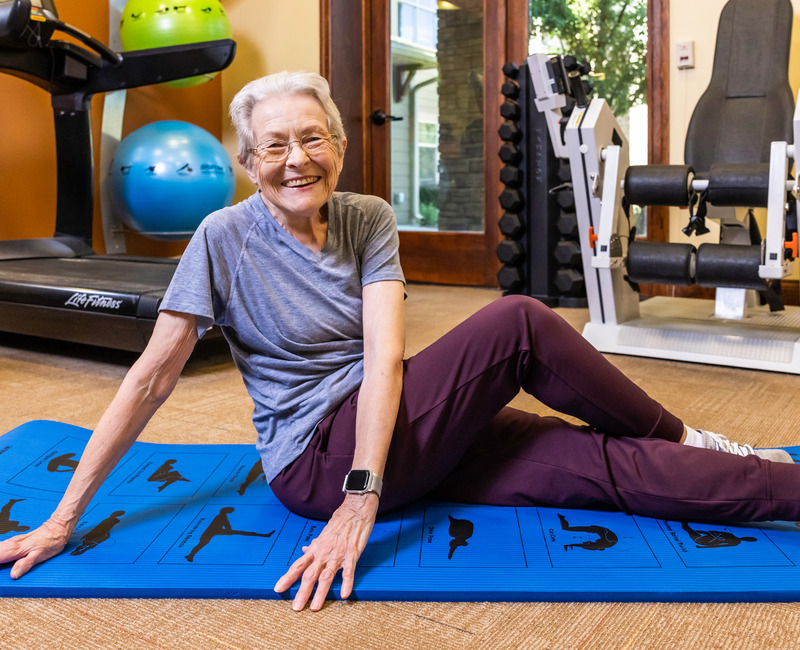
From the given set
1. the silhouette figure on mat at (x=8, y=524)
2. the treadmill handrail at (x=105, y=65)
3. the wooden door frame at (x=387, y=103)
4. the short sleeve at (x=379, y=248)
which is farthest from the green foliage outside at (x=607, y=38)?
the silhouette figure on mat at (x=8, y=524)

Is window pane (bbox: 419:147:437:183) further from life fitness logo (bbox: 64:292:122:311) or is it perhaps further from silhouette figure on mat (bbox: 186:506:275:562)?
silhouette figure on mat (bbox: 186:506:275:562)

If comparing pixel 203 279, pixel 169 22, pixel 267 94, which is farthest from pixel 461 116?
pixel 203 279

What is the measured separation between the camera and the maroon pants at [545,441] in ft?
4.08

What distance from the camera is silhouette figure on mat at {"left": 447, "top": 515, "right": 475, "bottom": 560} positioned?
4.18ft

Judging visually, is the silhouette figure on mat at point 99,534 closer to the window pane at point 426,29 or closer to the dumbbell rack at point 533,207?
the dumbbell rack at point 533,207

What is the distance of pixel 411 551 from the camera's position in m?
Answer: 1.26

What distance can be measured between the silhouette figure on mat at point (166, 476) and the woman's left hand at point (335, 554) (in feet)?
1.75

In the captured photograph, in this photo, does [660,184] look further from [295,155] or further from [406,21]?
[406,21]

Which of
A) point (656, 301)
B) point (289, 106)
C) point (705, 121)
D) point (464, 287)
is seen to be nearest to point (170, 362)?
point (289, 106)

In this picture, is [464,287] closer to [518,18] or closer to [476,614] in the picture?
[518,18]

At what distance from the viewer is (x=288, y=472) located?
4.30 ft

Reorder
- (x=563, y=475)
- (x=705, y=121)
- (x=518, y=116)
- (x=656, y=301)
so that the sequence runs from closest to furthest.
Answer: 1. (x=563, y=475)
2. (x=705, y=121)
3. (x=656, y=301)
4. (x=518, y=116)

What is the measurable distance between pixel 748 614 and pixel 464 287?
12.5 feet

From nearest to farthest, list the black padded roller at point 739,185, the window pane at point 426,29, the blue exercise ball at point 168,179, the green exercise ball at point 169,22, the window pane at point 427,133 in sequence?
the black padded roller at point 739,185 → the blue exercise ball at point 168,179 → the green exercise ball at point 169,22 → the window pane at point 426,29 → the window pane at point 427,133
